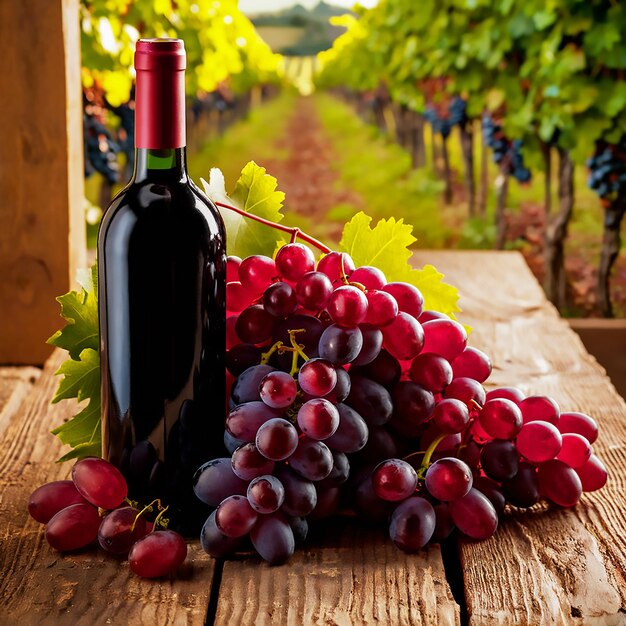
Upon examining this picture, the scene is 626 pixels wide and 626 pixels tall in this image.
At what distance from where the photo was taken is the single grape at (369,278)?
0.97 m

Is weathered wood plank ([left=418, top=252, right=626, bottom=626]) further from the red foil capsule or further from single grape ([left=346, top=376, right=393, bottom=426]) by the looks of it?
the red foil capsule

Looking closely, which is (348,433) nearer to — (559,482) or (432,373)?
(432,373)

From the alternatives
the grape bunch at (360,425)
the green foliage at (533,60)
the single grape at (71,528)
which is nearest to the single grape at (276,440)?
the grape bunch at (360,425)

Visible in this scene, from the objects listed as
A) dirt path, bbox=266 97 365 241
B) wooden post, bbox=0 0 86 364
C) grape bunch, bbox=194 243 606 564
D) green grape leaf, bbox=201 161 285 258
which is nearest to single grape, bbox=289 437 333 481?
grape bunch, bbox=194 243 606 564

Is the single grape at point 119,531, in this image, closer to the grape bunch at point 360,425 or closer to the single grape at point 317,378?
the grape bunch at point 360,425

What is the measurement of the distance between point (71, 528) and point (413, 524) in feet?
1.13

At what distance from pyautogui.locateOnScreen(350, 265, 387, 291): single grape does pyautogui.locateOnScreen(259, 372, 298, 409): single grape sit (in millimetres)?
159

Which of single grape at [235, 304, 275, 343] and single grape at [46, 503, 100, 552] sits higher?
single grape at [235, 304, 275, 343]

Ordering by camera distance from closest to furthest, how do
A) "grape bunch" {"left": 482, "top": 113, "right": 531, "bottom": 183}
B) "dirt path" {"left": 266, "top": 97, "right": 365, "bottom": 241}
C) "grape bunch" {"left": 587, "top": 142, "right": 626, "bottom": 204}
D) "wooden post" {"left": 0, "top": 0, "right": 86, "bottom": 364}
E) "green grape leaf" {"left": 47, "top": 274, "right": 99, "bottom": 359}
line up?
"green grape leaf" {"left": 47, "top": 274, "right": 99, "bottom": 359}
"wooden post" {"left": 0, "top": 0, "right": 86, "bottom": 364}
"grape bunch" {"left": 587, "top": 142, "right": 626, "bottom": 204}
"grape bunch" {"left": 482, "top": 113, "right": 531, "bottom": 183}
"dirt path" {"left": 266, "top": 97, "right": 365, "bottom": 241}

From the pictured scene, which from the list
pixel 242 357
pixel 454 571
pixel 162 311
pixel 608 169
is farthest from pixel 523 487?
pixel 608 169

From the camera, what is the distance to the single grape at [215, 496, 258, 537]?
0.86 meters

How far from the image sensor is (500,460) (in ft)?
3.24

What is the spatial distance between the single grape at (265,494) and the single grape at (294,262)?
0.22 meters

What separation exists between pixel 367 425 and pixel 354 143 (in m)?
15.5
